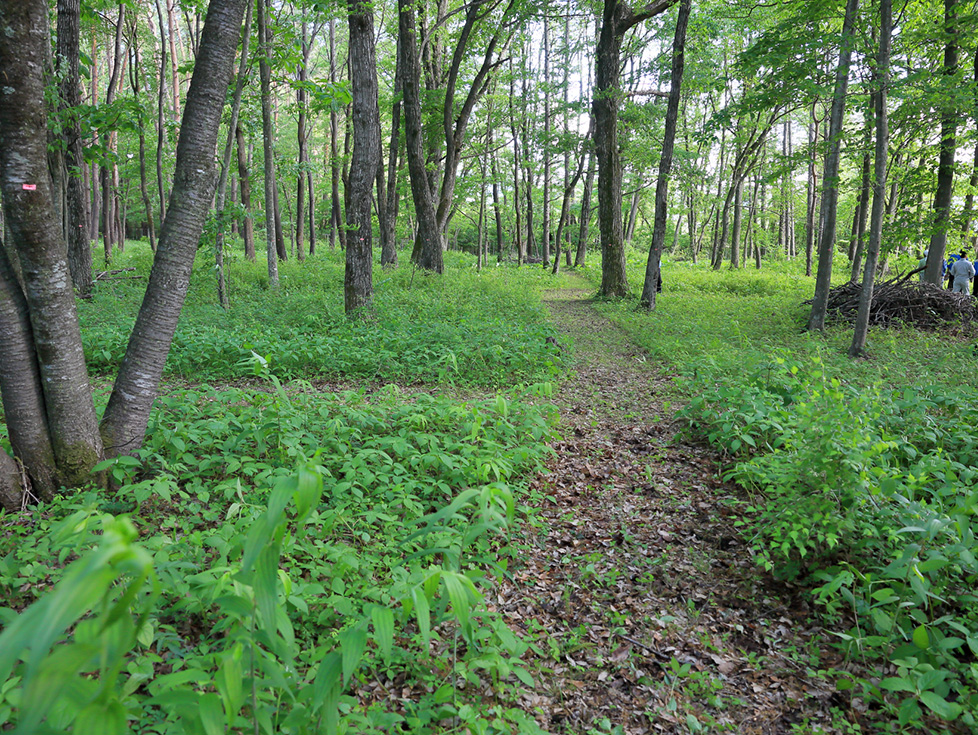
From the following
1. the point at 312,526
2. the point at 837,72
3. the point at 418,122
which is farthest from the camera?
the point at 418,122

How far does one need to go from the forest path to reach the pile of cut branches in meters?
8.18

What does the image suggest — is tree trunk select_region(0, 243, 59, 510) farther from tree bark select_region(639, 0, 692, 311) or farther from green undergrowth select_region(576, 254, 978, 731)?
tree bark select_region(639, 0, 692, 311)

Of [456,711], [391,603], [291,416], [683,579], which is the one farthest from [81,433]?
[683,579]

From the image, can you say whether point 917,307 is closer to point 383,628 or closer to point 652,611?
point 652,611

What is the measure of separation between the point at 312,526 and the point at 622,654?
A: 82.4 inches

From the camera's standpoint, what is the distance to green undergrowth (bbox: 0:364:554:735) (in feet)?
4.22

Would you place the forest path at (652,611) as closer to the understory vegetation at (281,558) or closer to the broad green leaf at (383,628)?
the understory vegetation at (281,558)

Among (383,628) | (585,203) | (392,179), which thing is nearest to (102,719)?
(383,628)

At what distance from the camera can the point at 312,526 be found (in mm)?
3629

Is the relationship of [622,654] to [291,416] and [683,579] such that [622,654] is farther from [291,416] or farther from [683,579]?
[291,416]

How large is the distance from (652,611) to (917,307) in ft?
36.1

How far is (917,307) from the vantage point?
11031 millimetres

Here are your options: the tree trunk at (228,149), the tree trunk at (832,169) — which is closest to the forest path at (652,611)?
the tree trunk at (832,169)

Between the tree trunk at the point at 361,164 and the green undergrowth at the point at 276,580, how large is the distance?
5022 millimetres
